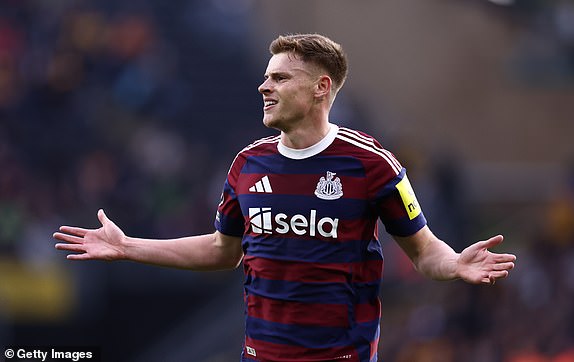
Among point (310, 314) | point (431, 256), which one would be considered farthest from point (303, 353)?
point (431, 256)

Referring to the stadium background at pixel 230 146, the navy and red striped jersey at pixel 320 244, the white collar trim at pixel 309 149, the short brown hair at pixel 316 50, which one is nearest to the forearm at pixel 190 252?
the navy and red striped jersey at pixel 320 244

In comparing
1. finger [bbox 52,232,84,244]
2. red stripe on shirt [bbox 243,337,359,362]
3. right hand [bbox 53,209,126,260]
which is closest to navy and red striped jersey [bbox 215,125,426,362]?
red stripe on shirt [bbox 243,337,359,362]

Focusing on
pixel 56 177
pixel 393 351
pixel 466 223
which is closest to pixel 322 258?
pixel 393 351

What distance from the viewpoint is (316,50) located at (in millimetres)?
4984

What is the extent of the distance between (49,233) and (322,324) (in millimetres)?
7924

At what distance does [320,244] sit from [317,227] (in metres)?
0.07

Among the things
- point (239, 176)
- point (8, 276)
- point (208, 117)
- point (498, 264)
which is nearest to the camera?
point (498, 264)

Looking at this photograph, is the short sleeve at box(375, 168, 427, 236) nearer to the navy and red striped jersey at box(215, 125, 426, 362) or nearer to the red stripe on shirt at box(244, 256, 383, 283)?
the navy and red striped jersey at box(215, 125, 426, 362)

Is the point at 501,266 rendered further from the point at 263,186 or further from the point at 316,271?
the point at 263,186

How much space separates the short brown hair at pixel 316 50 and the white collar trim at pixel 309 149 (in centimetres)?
25

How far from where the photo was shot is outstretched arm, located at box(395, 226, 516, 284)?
4.64 meters

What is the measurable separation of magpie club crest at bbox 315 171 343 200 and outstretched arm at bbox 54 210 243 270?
61cm

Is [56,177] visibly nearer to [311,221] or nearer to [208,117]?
[208,117]

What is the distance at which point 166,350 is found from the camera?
1220 cm
